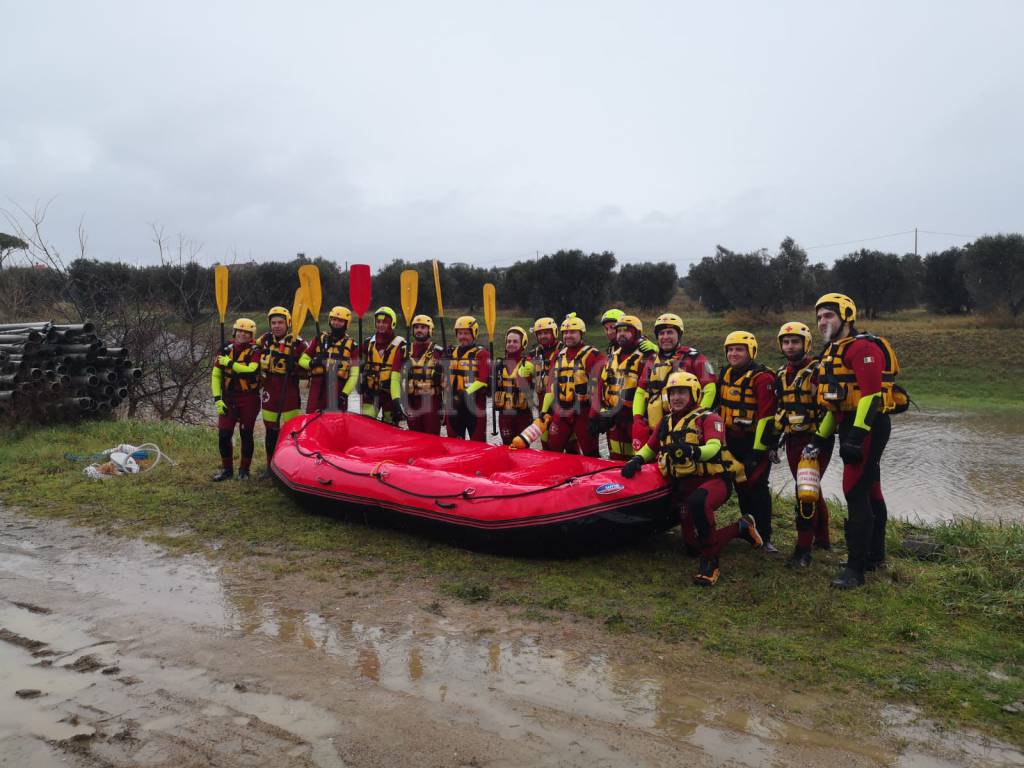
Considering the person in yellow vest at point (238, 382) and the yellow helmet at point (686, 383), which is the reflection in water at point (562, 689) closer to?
the yellow helmet at point (686, 383)

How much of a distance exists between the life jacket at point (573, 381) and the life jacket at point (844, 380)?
1958 mm

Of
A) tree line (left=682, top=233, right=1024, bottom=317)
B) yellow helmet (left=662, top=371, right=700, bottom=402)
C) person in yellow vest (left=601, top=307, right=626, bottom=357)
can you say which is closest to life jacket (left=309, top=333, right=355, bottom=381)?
person in yellow vest (left=601, top=307, right=626, bottom=357)

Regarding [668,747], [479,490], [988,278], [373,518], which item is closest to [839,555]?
[479,490]

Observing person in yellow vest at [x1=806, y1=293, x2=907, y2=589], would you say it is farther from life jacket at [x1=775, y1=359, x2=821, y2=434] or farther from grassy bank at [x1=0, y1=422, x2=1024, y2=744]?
grassy bank at [x1=0, y1=422, x2=1024, y2=744]

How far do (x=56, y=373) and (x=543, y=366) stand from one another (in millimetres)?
6345

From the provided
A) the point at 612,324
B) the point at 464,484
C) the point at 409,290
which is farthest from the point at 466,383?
the point at 464,484

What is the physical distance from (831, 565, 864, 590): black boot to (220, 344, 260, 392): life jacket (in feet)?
16.0

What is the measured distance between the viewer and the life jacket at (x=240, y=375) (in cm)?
671

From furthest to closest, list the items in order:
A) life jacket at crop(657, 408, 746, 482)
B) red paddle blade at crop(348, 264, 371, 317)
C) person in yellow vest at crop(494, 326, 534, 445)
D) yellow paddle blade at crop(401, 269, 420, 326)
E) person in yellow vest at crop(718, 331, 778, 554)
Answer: yellow paddle blade at crop(401, 269, 420, 326) < red paddle blade at crop(348, 264, 371, 317) < person in yellow vest at crop(494, 326, 534, 445) < person in yellow vest at crop(718, 331, 778, 554) < life jacket at crop(657, 408, 746, 482)

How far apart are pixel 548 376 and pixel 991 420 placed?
10.1 metres

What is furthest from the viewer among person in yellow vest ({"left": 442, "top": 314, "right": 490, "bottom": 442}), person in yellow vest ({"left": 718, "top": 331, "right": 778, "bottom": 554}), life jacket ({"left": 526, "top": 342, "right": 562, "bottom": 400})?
person in yellow vest ({"left": 442, "top": 314, "right": 490, "bottom": 442})

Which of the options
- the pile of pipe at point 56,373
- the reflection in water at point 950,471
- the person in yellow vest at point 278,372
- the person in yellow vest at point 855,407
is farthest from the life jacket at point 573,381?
the pile of pipe at point 56,373

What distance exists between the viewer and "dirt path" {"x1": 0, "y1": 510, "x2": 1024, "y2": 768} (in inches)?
103

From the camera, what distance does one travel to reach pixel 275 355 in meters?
6.81
